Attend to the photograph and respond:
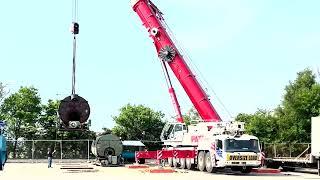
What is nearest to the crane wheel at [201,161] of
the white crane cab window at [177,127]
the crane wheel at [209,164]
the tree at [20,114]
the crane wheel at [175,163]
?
the crane wheel at [209,164]

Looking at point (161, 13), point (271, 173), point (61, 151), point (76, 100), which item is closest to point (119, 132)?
point (61, 151)

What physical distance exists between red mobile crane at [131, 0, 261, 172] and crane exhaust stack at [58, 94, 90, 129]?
9930mm

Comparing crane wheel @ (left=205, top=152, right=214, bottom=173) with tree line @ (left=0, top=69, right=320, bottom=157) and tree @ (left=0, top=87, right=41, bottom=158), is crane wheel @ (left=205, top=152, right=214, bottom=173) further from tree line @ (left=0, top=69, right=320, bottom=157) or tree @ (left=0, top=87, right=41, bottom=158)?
tree @ (left=0, top=87, right=41, bottom=158)

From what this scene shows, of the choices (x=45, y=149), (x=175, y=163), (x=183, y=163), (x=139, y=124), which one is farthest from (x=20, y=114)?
(x=183, y=163)

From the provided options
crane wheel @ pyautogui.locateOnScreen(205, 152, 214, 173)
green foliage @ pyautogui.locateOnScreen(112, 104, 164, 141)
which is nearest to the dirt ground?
crane wheel @ pyautogui.locateOnScreen(205, 152, 214, 173)

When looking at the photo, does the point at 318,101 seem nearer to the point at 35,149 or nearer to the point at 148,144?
the point at 148,144

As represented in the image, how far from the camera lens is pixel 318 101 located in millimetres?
58375

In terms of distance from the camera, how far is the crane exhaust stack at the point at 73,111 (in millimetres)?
20361

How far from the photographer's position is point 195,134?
105 ft

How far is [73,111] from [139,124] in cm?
4820

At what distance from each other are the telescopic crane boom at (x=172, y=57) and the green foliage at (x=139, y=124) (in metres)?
34.7

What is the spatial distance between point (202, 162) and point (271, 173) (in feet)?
12.2

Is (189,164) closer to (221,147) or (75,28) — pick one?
(221,147)

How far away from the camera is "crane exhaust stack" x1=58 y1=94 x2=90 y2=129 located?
2036 centimetres
